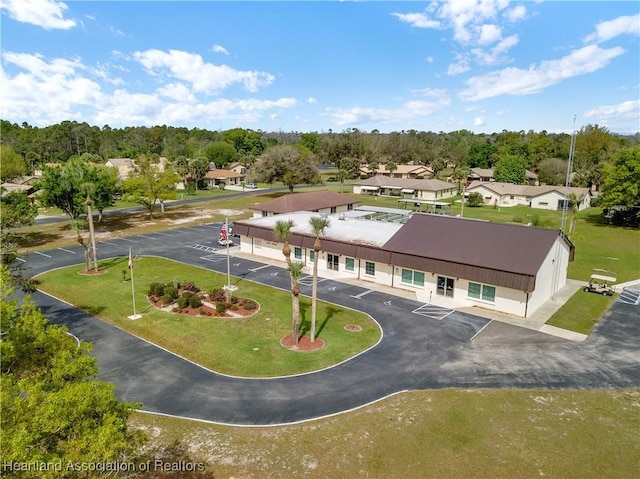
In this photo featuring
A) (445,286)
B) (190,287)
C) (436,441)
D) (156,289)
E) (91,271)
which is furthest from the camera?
(91,271)

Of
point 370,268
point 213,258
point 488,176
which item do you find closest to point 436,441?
point 370,268

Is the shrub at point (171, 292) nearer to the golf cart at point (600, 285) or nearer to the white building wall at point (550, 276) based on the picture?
the white building wall at point (550, 276)

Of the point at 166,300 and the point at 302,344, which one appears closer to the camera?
the point at 302,344

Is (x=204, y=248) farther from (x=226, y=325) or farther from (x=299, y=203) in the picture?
(x=226, y=325)

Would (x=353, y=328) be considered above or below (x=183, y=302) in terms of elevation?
below

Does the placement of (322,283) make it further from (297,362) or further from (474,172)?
(474,172)

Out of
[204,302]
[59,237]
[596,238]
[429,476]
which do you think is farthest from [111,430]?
[596,238]
